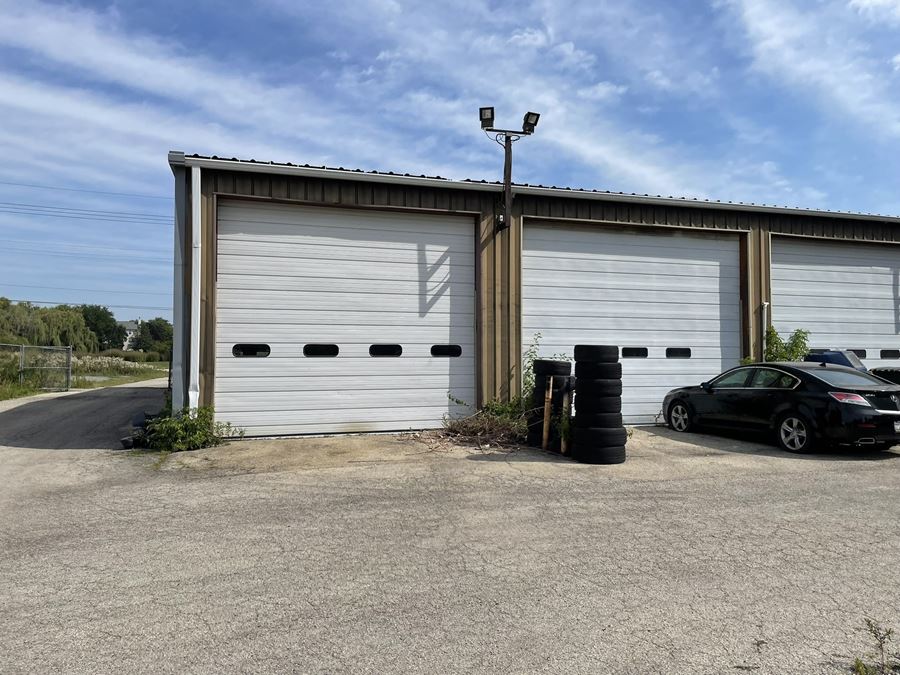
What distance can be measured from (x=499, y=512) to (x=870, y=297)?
1269cm

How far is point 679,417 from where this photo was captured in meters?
11.3

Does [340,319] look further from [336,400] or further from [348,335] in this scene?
[336,400]

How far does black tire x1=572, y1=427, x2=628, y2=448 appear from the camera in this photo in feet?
26.8

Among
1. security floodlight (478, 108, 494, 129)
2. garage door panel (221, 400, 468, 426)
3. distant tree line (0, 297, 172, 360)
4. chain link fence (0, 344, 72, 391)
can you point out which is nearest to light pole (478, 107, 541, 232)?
security floodlight (478, 108, 494, 129)

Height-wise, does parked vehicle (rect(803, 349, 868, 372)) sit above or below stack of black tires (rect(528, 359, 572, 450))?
above

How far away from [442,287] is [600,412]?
4144 mm

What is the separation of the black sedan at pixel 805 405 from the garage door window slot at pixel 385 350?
5262 millimetres

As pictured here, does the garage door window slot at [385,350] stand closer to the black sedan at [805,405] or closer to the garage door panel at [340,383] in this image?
the garage door panel at [340,383]

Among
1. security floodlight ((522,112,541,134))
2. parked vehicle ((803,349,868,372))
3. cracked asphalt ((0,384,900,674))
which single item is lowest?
cracked asphalt ((0,384,900,674))

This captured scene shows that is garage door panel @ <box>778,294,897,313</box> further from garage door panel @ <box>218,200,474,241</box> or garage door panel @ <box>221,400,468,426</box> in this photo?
garage door panel @ <box>221,400,468,426</box>

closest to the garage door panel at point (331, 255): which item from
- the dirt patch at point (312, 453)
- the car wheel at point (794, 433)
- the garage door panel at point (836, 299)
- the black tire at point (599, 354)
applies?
the dirt patch at point (312, 453)

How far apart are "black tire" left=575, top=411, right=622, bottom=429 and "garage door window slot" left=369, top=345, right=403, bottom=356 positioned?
12.5 feet

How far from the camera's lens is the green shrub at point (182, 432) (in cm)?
916

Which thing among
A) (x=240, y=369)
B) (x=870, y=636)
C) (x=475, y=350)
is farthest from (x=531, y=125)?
(x=870, y=636)
